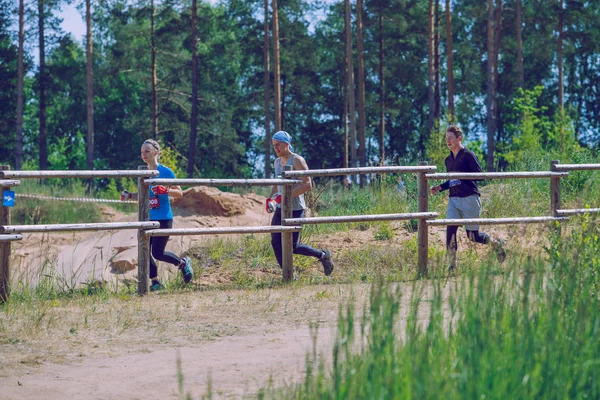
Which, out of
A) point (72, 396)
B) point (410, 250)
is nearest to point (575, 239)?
point (72, 396)

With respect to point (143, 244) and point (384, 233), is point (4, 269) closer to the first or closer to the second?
point (143, 244)

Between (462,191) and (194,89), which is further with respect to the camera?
(194,89)

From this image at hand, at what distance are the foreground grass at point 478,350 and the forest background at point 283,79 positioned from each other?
30.2 meters

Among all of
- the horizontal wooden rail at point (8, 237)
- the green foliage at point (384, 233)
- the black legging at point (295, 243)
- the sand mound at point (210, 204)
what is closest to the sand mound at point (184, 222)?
the sand mound at point (210, 204)

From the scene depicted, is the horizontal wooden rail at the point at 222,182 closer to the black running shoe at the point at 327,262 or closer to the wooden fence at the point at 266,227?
the wooden fence at the point at 266,227

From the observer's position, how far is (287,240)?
9867 mm

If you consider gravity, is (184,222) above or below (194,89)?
below

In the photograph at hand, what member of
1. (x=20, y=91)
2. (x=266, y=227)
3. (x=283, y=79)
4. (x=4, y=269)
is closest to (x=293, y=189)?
(x=266, y=227)

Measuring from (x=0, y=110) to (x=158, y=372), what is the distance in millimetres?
41450

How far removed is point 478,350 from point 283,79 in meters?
45.0

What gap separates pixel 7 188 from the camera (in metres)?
8.61

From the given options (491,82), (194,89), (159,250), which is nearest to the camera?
(159,250)

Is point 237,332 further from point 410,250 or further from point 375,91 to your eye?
point 375,91

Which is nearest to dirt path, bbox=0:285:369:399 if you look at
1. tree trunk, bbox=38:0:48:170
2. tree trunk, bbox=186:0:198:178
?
tree trunk, bbox=186:0:198:178
